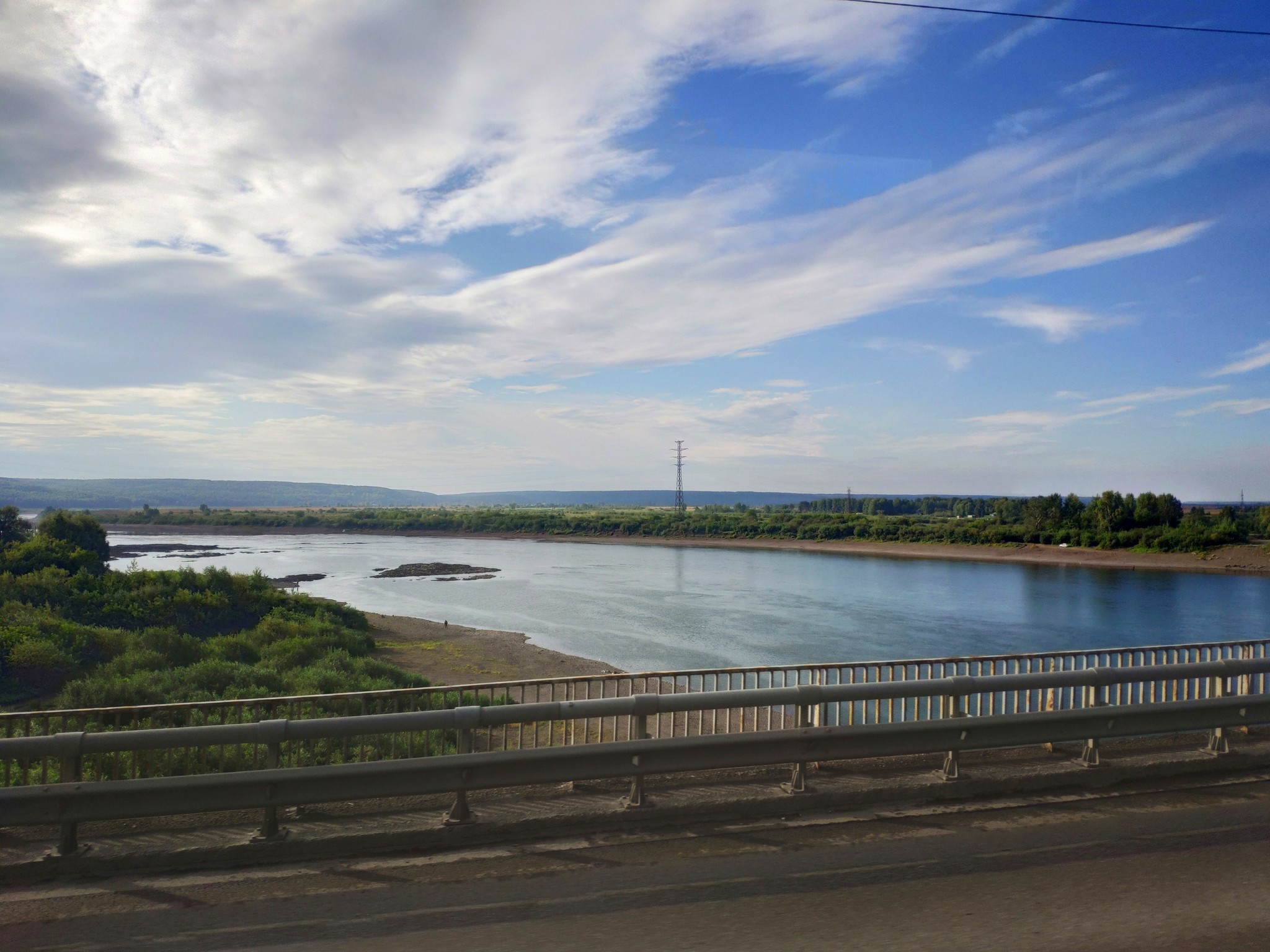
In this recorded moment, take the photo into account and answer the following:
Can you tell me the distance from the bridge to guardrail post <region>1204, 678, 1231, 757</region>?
0.02 meters

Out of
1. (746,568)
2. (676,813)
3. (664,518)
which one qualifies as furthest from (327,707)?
(664,518)

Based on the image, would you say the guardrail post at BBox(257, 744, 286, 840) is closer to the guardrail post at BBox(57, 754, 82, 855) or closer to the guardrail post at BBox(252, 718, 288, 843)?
the guardrail post at BBox(252, 718, 288, 843)

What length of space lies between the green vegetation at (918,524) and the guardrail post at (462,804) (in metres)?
88.9

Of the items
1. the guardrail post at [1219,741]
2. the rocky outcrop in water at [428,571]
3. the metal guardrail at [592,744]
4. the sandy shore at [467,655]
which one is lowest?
the rocky outcrop in water at [428,571]

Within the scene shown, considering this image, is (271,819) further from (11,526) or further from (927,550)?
(927,550)

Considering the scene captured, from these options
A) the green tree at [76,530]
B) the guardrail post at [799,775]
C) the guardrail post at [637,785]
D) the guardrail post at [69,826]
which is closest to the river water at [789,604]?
the green tree at [76,530]

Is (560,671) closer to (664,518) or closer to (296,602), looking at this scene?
(296,602)

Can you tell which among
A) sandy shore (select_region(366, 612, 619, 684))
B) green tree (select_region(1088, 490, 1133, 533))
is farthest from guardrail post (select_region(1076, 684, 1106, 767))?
green tree (select_region(1088, 490, 1133, 533))

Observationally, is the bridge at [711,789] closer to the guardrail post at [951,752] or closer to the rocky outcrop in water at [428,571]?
the guardrail post at [951,752]

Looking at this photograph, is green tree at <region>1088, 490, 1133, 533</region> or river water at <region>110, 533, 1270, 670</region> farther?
green tree at <region>1088, 490, 1133, 533</region>

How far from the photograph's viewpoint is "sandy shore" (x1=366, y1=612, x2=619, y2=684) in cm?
2530

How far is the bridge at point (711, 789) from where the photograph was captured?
197 inches

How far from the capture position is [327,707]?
42.8ft

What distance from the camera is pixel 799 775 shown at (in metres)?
6.14
